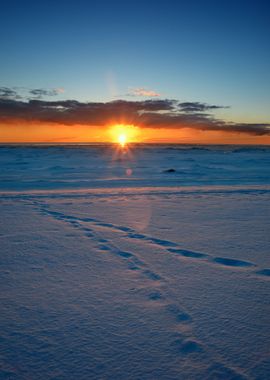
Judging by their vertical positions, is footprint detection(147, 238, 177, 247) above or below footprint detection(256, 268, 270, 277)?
above

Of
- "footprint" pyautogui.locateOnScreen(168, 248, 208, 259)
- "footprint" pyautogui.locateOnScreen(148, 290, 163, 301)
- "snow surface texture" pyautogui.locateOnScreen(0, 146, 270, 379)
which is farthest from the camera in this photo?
"footprint" pyautogui.locateOnScreen(168, 248, 208, 259)

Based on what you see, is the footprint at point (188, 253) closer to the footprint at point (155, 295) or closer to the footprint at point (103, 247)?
the footprint at point (103, 247)

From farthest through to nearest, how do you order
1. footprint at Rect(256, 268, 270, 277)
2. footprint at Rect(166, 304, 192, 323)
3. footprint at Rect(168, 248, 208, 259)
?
footprint at Rect(168, 248, 208, 259) < footprint at Rect(256, 268, 270, 277) < footprint at Rect(166, 304, 192, 323)

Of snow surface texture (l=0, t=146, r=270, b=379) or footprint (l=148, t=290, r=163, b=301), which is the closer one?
snow surface texture (l=0, t=146, r=270, b=379)

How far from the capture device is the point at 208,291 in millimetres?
3033

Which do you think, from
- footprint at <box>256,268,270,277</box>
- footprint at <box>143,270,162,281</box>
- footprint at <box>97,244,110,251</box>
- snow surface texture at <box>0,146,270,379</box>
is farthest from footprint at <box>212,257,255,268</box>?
footprint at <box>97,244,110,251</box>

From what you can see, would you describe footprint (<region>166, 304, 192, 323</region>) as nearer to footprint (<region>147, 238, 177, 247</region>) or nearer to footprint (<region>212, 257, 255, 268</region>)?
footprint (<region>212, 257, 255, 268</region>)

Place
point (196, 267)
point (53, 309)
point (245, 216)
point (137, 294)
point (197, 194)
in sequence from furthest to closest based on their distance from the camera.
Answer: point (197, 194) → point (245, 216) → point (196, 267) → point (137, 294) → point (53, 309)

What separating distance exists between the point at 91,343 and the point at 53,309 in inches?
23.9

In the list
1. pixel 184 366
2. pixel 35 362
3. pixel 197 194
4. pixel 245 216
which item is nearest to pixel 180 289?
pixel 184 366

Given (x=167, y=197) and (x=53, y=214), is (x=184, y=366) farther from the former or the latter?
(x=167, y=197)

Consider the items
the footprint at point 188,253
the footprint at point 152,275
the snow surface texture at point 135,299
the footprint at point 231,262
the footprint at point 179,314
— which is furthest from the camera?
the footprint at point 188,253

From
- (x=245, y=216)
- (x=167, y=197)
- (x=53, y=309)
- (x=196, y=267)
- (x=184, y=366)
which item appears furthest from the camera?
(x=167, y=197)

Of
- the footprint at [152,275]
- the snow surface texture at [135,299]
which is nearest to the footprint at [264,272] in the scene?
the snow surface texture at [135,299]
